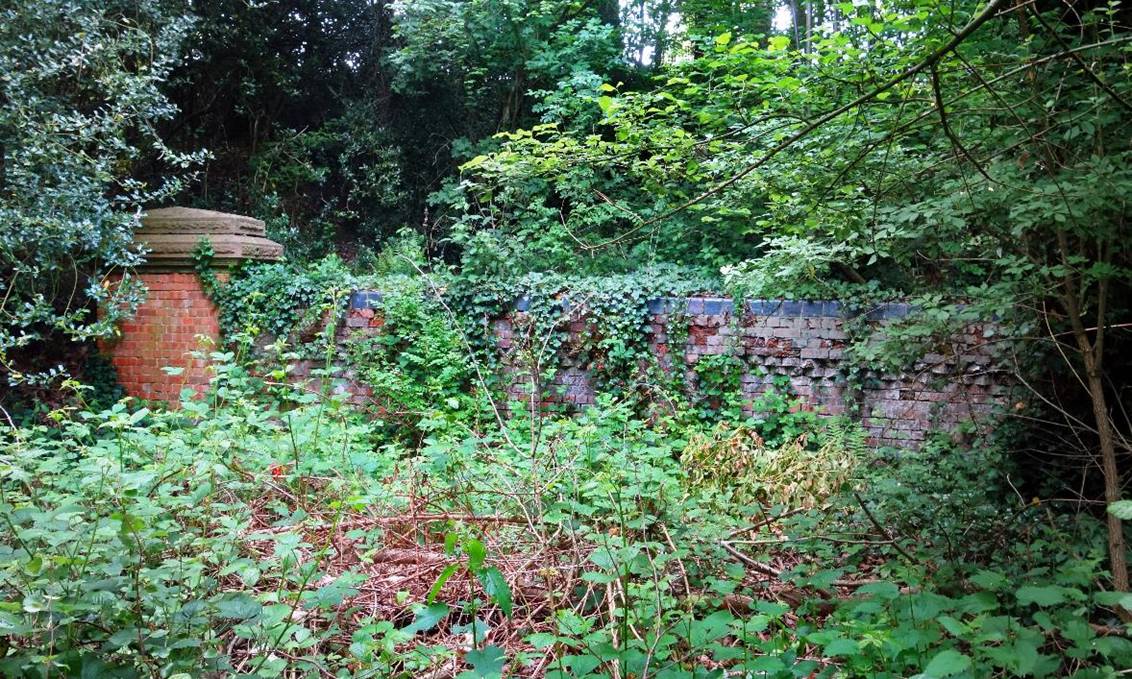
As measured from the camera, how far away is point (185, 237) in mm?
8086

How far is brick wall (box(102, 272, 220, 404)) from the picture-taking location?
8070 millimetres

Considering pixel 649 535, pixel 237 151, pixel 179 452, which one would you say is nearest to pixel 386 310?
pixel 179 452

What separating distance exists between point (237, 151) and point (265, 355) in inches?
232

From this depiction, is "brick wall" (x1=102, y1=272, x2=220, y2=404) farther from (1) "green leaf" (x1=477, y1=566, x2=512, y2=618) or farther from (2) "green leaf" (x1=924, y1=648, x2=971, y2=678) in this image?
(2) "green leaf" (x1=924, y1=648, x2=971, y2=678)

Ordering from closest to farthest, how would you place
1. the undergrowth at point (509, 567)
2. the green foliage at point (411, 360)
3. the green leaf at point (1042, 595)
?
the green leaf at point (1042, 595) → the undergrowth at point (509, 567) → the green foliage at point (411, 360)

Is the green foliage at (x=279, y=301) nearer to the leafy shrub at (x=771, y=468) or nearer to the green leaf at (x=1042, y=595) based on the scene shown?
the leafy shrub at (x=771, y=468)

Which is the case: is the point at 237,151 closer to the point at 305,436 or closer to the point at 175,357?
the point at 175,357

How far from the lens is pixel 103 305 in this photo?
741 cm

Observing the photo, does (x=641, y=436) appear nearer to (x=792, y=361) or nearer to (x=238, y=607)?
(x=792, y=361)

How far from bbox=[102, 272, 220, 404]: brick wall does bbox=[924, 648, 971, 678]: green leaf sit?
26.0 ft

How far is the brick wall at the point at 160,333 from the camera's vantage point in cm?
807

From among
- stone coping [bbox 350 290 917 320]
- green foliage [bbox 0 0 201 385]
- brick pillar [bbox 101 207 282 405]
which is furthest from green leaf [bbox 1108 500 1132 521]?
brick pillar [bbox 101 207 282 405]

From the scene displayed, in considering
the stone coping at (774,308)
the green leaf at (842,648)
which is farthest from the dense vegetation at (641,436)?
the stone coping at (774,308)

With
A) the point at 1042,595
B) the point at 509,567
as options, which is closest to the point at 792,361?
the point at 509,567
